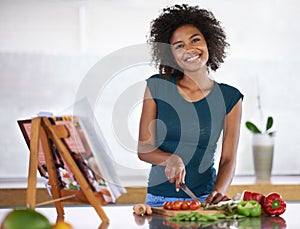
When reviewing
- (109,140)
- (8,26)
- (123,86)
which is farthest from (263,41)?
(8,26)

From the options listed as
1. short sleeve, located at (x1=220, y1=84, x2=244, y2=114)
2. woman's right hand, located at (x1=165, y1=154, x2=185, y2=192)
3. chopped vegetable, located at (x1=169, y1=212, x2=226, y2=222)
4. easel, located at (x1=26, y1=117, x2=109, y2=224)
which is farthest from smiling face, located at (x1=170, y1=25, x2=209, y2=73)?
easel, located at (x1=26, y1=117, x2=109, y2=224)

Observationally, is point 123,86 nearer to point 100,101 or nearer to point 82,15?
point 100,101

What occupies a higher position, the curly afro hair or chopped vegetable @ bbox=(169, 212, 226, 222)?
the curly afro hair

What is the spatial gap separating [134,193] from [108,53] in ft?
3.91

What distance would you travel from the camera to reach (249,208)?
2422mm

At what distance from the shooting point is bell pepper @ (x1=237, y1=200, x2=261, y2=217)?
241 cm

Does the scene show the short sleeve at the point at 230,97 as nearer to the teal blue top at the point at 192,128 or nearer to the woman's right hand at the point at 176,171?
the teal blue top at the point at 192,128

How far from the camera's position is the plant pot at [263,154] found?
4613 mm

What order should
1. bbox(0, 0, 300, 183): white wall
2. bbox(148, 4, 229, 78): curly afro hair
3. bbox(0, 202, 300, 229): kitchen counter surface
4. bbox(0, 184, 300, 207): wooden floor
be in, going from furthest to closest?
bbox(0, 0, 300, 183): white wall → bbox(0, 184, 300, 207): wooden floor → bbox(148, 4, 229, 78): curly afro hair → bbox(0, 202, 300, 229): kitchen counter surface

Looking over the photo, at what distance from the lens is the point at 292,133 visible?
5004mm

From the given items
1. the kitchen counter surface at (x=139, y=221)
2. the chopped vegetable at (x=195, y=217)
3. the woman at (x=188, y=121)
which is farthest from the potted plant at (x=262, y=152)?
the chopped vegetable at (x=195, y=217)

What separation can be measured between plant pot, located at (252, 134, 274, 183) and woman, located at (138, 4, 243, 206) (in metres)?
1.64

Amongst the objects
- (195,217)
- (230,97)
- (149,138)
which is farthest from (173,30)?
(195,217)

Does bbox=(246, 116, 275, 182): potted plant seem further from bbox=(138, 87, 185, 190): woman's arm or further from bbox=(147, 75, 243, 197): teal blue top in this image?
bbox=(138, 87, 185, 190): woman's arm
